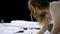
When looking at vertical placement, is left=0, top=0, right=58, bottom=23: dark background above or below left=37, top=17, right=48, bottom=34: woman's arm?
above

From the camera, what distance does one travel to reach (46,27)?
1.43m

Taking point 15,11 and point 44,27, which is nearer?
point 44,27

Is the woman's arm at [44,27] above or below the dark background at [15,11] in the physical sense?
below

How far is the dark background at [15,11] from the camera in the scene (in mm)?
2660

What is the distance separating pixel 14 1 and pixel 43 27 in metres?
1.33

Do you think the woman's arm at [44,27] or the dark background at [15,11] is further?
the dark background at [15,11]

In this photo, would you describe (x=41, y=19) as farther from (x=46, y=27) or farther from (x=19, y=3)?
(x=19, y=3)

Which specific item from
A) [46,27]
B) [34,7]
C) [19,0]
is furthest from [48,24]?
[19,0]

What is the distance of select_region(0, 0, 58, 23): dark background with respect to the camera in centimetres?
266

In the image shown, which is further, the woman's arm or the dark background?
the dark background

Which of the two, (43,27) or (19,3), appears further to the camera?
(19,3)

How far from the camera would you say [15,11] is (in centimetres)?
271

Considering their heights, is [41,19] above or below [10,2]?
below

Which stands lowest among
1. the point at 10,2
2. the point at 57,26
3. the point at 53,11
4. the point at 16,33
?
the point at 16,33
